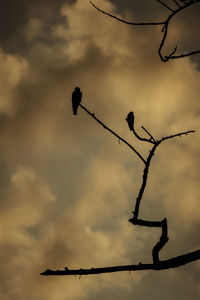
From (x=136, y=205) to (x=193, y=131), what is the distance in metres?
1.36

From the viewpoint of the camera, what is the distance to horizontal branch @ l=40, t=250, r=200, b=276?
161 inches

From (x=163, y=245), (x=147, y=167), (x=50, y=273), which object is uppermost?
(x=147, y=167)

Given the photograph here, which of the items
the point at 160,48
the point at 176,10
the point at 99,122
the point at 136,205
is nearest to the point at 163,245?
the point at 136,205

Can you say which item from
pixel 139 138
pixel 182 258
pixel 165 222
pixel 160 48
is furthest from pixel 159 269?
pixel 160 48

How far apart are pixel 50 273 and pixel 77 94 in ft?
24.8

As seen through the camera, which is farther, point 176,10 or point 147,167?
point 147,167


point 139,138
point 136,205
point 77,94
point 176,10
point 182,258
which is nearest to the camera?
point 176,10

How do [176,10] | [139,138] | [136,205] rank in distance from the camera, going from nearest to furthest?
[176,10], [136,205], [139,138]

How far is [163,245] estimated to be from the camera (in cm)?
490

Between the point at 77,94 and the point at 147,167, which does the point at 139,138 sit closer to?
the point at 147,167

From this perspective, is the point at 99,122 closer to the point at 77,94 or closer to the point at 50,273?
the point at 50,273

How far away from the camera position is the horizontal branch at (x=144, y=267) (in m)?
4.10

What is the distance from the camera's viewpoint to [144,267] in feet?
14.1

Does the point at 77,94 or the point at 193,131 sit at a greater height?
the point at 77,94
